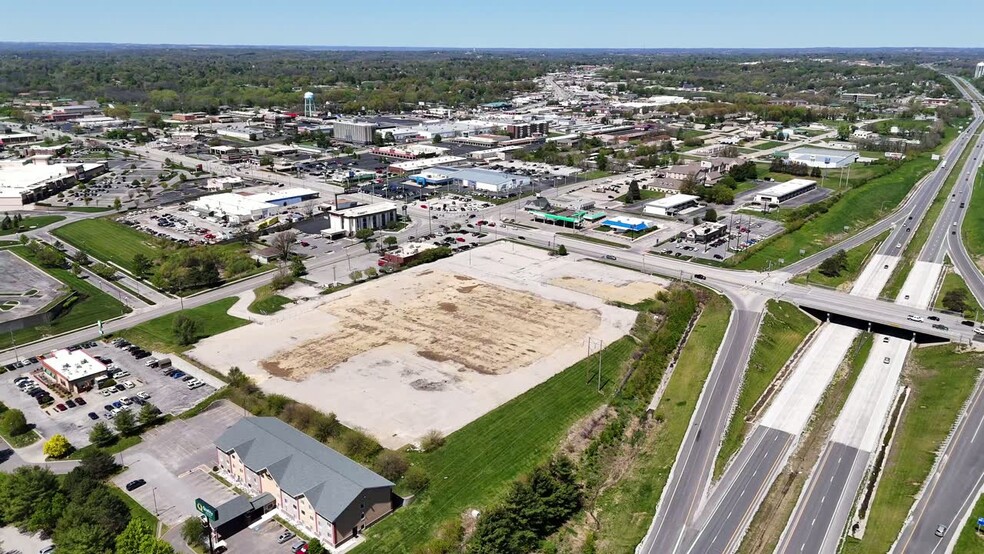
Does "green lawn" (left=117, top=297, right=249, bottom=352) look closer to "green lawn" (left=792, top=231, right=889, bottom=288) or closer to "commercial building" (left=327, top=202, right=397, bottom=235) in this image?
"commercial building" (left=327, top=202, right=397, bottom=235)

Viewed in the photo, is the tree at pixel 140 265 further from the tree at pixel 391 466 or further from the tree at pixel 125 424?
the tree at pixel 391 466

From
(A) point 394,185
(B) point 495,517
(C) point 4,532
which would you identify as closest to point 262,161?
(A) point 394,185

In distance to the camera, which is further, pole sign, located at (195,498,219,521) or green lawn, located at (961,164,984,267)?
green lawn, located at (961,164,984,267)

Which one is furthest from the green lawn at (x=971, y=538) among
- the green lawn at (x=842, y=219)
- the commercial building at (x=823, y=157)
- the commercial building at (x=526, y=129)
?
the commercial building at (x=526, y=129)

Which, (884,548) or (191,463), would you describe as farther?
(191,463)

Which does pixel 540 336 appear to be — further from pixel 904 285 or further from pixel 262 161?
pixel 262 161

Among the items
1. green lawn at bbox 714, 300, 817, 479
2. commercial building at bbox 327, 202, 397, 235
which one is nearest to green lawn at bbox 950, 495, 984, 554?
green lawn at bbox 714, 300, 817, 479
